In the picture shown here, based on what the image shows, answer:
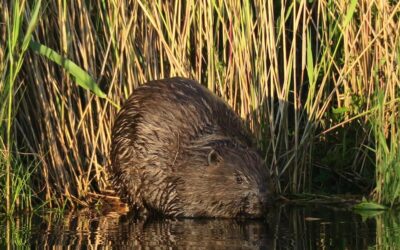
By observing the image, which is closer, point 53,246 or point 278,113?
point 53,246

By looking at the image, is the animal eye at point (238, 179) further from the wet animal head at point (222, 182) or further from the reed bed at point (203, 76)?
the reed bed at point (203, 76)

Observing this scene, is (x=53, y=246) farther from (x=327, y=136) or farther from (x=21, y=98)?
(x=327, y=136)

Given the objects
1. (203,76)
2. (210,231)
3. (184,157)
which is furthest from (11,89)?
(203,76)

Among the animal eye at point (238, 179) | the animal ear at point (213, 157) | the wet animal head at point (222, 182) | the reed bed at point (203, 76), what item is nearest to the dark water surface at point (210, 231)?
the wet animal head at point (222, 182)

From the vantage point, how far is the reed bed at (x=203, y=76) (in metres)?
6.66

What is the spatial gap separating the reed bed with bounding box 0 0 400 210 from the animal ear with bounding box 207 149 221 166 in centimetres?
58

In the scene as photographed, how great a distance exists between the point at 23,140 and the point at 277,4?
84.5 inches

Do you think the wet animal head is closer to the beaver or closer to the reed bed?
the beaver

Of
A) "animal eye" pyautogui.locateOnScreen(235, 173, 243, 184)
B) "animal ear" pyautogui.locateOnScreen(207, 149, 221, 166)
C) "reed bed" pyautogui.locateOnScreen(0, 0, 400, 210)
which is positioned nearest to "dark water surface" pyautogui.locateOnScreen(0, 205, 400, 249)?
"animal eye" pyautogui.locateOnScreen(235, 173, 243, 184)

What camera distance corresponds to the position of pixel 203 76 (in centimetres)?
712

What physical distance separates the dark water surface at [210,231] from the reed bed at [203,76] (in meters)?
0.51

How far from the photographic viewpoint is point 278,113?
22.6 ft

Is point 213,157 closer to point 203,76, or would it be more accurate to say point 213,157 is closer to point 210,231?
point 210,231

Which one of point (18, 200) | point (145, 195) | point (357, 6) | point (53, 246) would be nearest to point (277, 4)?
point (357, 6)
